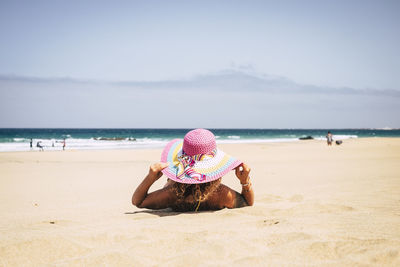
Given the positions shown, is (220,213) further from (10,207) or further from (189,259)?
(10,207)

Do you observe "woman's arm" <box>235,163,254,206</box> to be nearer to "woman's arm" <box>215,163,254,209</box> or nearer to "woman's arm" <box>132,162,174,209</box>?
"woman's arm" <box>215,163,254,209</box>

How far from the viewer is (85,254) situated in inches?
85.7

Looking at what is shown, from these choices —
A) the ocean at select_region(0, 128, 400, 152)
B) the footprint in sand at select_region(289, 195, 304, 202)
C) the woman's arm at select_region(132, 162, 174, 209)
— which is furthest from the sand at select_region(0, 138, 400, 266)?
the ocean at select_region(0, 128, 400, 152)

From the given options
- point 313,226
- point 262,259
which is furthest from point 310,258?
point 313,226

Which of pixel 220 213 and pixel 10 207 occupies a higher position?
pixel 220 213

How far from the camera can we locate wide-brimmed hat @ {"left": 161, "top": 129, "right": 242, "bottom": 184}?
3.12 meters

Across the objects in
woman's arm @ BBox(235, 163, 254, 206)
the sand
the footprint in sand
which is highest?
woman's arm @ BBox(235, 163, 254, 206)

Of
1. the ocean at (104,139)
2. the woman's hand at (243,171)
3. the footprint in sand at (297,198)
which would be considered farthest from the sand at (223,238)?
the ocean at (104,139)

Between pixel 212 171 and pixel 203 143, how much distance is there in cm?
31

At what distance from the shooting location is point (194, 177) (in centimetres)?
310

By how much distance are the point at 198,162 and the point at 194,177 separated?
19 cm

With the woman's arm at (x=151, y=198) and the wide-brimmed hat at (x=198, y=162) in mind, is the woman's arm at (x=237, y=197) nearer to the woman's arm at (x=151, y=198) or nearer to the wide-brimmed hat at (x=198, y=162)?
the wide-brimmed hat at (x=198, y=162)

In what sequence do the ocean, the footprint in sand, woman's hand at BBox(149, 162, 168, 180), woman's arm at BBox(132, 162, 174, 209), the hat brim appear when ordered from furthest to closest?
1. the ocean
2. the footprint in sand
3. woman's arm at BBox(132, 162, 174, 209)
4. woman's hand at BBox(149, 162, 168, 180)
5. the hat brim

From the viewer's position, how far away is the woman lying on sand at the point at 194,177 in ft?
10.4
